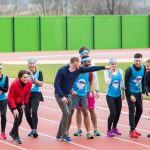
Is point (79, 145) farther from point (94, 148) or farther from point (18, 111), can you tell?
point (18, 111)

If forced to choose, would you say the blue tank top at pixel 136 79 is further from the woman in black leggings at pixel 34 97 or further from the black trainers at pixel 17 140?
the black trainers at pixel 17 140

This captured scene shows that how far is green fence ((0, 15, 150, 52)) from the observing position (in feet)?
163

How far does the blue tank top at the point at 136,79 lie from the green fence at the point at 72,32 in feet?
118

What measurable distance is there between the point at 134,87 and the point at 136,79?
0.19m

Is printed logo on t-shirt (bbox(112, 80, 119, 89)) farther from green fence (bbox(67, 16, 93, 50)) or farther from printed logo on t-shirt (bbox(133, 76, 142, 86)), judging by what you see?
green fence (bbox(67, 16, 93, 50))

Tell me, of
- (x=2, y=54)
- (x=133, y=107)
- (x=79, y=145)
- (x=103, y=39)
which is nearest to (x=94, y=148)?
(x=79, y=145)

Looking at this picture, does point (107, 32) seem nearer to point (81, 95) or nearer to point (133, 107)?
point (133, 107)

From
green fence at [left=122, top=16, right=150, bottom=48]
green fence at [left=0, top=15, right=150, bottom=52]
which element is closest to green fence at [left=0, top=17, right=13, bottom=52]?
green fence at [left=0, top=15, right=150, bottom=52]

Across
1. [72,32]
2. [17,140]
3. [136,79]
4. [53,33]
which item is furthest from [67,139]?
[72,32]

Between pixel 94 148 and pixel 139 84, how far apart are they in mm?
2030

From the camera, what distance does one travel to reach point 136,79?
13.8 metres

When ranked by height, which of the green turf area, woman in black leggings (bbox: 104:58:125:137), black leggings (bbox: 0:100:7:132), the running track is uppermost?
woman in black leggings (bbox: 104:58:125:137)

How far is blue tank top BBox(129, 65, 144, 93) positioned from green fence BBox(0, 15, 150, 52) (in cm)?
3587

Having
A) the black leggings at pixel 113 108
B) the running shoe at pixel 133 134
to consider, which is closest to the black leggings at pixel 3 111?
the black leggings at pixel 113 108
